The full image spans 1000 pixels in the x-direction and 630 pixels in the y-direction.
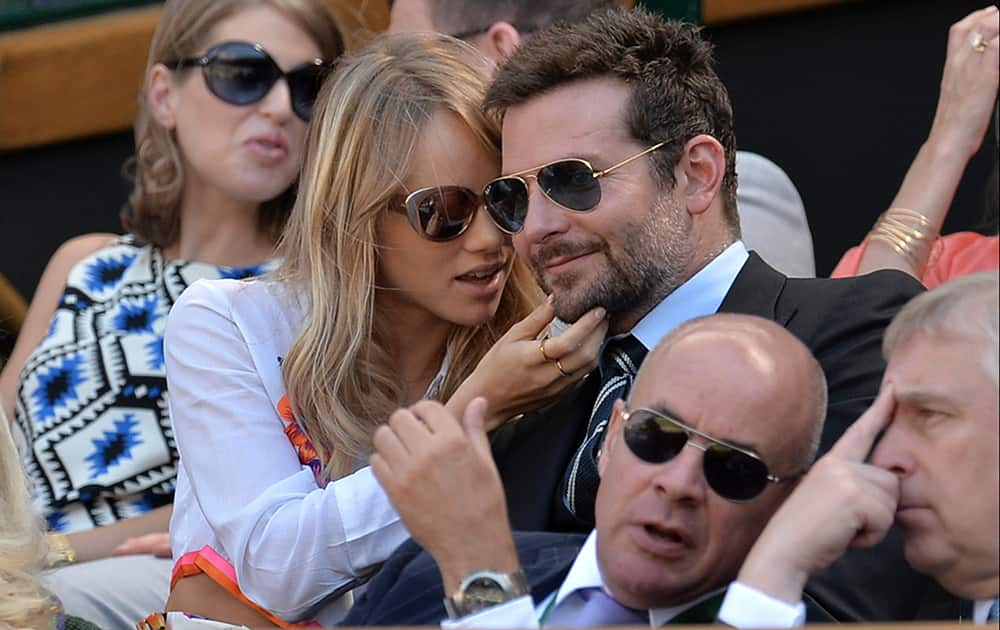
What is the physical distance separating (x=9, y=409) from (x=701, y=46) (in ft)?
6.00

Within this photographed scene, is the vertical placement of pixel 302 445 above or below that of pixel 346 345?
Result: below

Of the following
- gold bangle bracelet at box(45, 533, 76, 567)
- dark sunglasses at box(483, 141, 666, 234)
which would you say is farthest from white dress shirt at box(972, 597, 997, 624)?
gold bangle bracelet at box(45, 533, 76, 567)

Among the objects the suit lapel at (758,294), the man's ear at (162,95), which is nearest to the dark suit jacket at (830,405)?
the suit lapel at (758,294)

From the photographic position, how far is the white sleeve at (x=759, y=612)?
1.81 m

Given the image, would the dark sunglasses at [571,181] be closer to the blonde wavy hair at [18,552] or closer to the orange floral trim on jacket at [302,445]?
the orange floral trim on jacket at [302,445]

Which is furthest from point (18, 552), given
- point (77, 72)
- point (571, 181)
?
point (77, 72)

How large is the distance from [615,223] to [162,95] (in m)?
1.62

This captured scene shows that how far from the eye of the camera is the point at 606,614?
2.10m

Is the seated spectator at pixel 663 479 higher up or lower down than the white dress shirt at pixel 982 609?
higher up

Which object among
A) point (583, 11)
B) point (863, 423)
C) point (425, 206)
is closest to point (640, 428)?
point (863, 423)

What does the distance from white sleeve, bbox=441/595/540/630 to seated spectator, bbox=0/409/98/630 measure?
2.44 ft

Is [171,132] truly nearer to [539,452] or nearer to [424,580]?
[539,452]

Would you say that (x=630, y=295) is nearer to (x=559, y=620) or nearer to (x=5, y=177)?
(x=559, y=620)

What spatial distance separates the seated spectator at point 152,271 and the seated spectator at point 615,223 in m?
1.07
